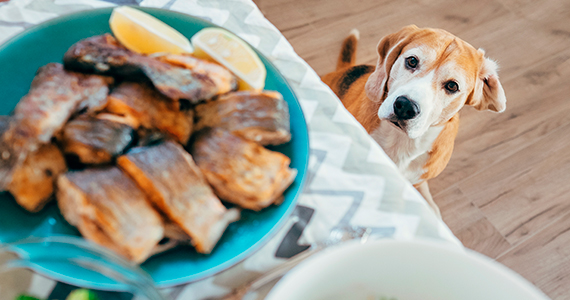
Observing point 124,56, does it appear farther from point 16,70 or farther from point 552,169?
point 552,169

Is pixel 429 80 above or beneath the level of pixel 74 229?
beneath

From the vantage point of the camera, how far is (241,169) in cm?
59

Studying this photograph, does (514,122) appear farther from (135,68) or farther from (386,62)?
(135,68)

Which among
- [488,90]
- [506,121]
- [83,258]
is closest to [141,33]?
[83,258]

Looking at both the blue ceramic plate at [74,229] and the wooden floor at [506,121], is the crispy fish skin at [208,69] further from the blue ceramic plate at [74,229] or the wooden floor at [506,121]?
the wooden floor at [506,121]

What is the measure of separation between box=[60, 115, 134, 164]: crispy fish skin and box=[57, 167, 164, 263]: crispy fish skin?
0.03m

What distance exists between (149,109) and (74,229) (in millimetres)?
198

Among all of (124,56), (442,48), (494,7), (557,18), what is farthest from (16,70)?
(557,18)

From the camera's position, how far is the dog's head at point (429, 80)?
1.03 meters

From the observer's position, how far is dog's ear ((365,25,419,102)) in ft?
3.70

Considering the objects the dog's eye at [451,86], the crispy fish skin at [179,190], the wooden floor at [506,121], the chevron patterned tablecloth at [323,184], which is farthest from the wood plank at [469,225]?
the crispy fish skin at [179,190]

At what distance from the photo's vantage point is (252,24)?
868 mm

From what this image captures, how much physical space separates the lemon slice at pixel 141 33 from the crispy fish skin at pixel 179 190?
222mm

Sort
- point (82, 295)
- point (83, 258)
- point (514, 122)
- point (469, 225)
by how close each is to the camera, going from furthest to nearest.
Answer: point (514, 122), point (469, 225), point (82, 295), point (83, 258)
